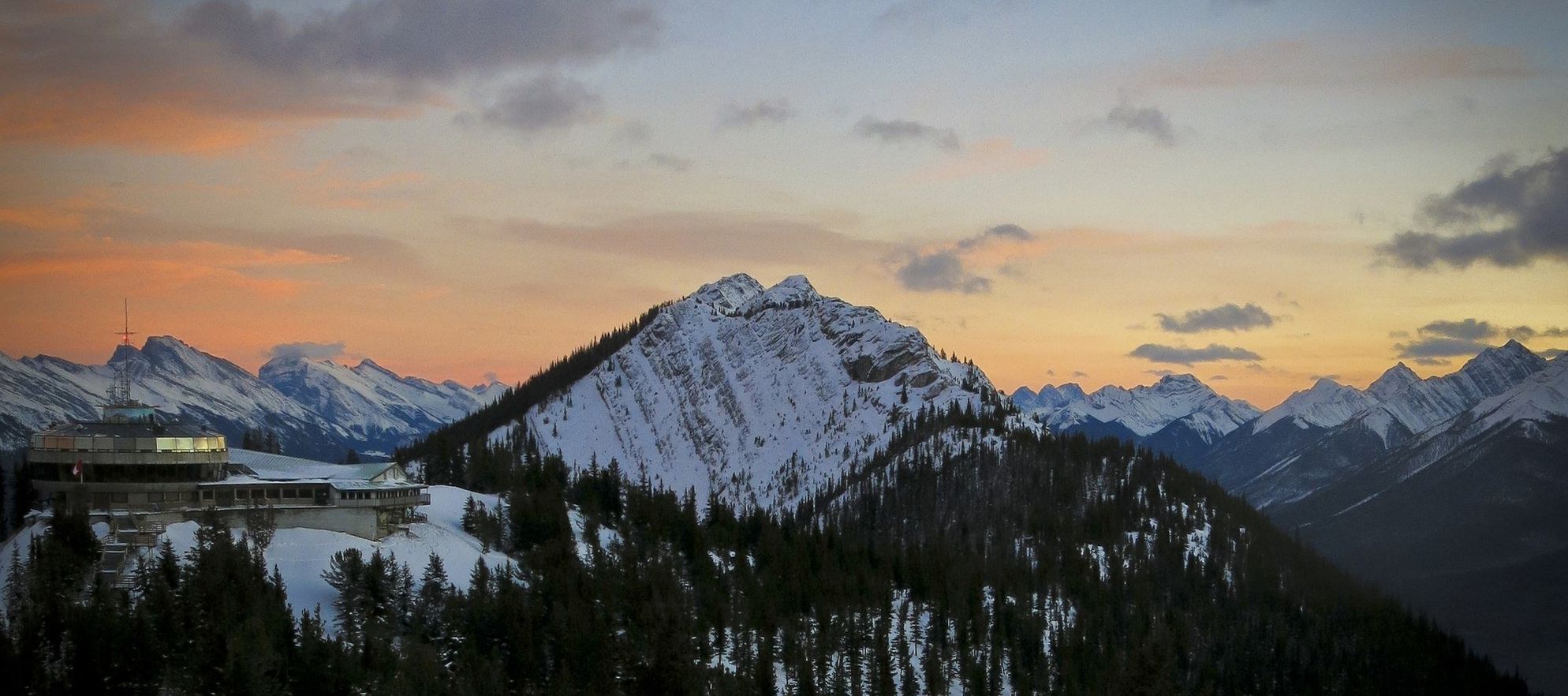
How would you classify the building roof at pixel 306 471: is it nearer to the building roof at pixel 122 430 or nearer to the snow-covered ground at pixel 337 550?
the snow-covered ground at pixel 337 550

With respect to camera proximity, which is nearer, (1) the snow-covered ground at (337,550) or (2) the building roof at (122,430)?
(1) the snow-covered ground at (337,550)

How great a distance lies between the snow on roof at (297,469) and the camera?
458ft

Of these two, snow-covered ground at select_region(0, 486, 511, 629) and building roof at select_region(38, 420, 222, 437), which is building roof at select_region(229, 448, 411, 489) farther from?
building roof at select_region(38, 420, 222, 437)

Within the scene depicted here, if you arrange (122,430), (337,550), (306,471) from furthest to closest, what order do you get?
(306,471) < (122,430) < (337,550)

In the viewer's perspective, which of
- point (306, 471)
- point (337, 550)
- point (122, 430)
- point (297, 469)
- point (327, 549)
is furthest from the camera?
point (297, 469)

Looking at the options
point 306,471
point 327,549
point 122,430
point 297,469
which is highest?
point 122,430

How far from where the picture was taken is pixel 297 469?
14588 centimetres

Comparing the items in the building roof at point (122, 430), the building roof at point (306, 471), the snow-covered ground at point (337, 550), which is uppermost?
the building roof at point (122, 430)

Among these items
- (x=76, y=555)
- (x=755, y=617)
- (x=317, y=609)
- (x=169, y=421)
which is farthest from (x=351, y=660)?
(x=755, y=617)

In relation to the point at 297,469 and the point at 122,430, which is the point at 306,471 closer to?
the point at 297,469

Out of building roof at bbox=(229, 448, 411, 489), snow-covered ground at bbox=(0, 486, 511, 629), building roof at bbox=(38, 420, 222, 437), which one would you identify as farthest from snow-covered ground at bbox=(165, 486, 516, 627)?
building roof at bbox=(38, 420, 222, 437)

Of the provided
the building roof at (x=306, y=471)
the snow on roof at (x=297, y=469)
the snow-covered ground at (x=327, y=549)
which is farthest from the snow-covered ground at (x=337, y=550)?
the snow on roof at (x=297, y=469)

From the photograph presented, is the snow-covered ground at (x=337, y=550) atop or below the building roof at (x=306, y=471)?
below

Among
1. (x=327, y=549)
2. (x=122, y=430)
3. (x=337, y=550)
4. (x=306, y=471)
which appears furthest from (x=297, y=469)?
(x=122, y=430)
